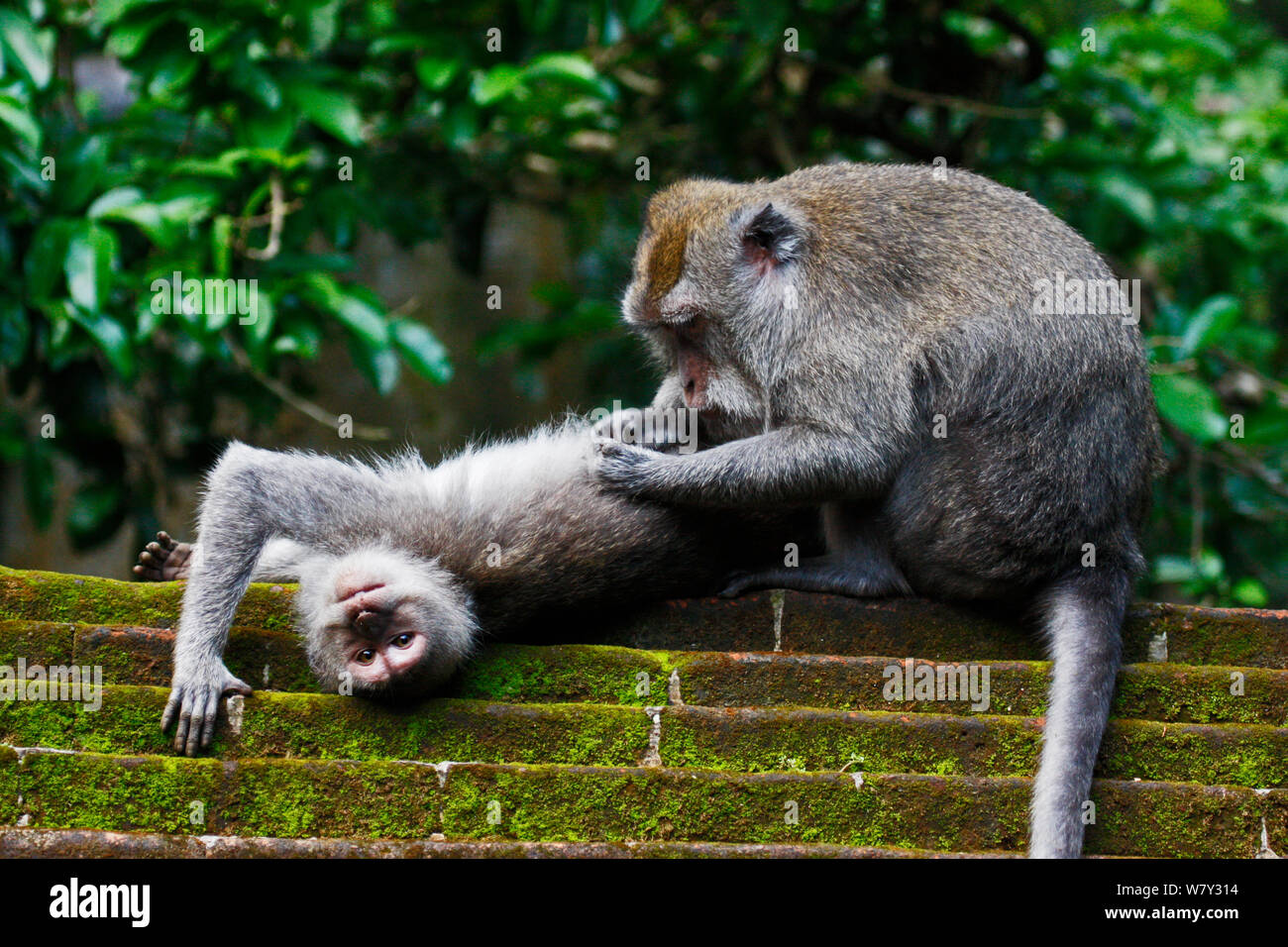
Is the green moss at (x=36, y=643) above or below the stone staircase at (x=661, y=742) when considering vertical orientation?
above

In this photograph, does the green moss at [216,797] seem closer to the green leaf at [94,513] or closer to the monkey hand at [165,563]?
the monkey hand at [165,563]

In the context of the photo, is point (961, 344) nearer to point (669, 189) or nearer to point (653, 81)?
point (669, 189)

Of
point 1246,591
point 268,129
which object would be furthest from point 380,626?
point 1246,591

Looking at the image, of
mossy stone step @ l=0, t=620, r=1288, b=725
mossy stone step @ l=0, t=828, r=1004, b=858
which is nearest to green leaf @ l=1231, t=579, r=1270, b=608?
mossy stone step @ l=0, t=620, r=1288, b=725

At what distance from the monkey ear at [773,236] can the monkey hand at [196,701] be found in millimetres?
2738

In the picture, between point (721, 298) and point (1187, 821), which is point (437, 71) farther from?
point (1187, 821)

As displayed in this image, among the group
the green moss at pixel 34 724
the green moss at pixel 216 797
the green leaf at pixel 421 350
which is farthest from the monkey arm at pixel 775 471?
the green moss at pixel 34 724

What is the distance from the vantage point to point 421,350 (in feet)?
23.9

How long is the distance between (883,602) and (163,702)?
284 cm

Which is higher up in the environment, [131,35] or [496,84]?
[131,35]

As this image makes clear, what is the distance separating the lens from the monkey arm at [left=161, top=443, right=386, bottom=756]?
14.9 ft

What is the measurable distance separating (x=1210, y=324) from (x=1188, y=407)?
71 cm

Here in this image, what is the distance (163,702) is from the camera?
4594 millimetres

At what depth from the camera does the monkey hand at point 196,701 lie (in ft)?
14.7
